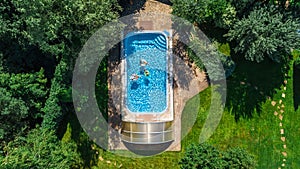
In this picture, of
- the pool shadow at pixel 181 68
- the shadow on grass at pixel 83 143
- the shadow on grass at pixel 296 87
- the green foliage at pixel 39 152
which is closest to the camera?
the green foliage at pixel 39 152

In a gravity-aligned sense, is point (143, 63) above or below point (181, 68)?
above

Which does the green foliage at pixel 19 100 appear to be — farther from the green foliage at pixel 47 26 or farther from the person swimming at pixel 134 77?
the person swimming at pixel 134 77

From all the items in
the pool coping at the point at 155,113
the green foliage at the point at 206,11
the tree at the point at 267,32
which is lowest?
the pool coping at the point at 155,113

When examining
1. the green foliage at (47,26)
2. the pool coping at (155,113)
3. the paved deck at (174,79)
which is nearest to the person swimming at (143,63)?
the pool coping at (155,113)

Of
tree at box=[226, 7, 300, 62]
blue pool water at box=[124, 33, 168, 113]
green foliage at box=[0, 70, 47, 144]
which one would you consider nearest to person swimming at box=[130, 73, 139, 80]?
blue pool water at box=[124, 33, 168, 113]

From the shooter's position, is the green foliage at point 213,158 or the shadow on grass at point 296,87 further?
the shadow on grass at point 296,87

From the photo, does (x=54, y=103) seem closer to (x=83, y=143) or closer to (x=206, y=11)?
(x=83, y=143)

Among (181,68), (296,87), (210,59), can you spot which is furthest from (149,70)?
(296,87)
